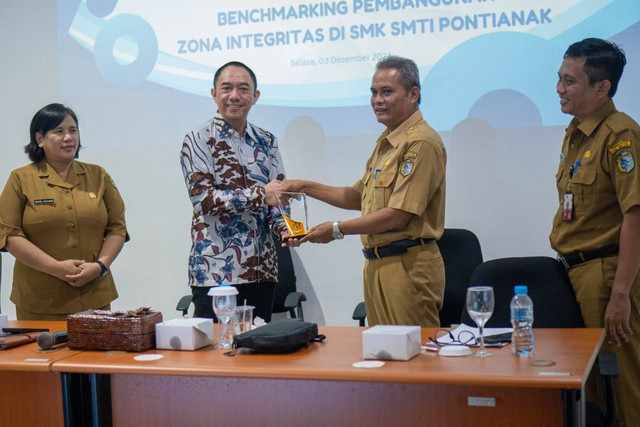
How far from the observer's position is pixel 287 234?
3.07 meters

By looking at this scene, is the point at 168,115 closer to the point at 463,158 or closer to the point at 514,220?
the point at 463,158

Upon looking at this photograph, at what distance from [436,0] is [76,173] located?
2.15 meters

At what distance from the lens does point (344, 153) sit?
13.7 feet

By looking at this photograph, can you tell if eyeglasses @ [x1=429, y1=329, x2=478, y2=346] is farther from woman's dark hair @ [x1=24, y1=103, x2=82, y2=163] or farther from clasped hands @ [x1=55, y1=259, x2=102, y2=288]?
woman's dark hair @ [x1=24, y1=103, x2=82, y2=163]

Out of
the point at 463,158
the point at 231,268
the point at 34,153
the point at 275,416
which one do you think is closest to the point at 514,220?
the point at 463,158

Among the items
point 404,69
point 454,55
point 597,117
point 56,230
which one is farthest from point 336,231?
point 454,55

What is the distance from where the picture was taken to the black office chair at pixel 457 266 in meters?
3.75

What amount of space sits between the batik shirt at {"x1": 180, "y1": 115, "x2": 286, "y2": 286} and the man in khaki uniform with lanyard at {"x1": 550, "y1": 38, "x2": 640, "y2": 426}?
1264 mm

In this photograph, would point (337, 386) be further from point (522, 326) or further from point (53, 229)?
point (53, 229)

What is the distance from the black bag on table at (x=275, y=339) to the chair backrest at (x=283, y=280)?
1.84 meters

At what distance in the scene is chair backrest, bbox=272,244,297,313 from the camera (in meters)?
4.15

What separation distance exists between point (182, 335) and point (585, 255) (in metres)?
1.59

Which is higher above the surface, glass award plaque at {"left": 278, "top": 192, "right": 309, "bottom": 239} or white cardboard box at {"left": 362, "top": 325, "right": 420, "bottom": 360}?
glass award plaque at {"left": 278, "top": 192, "right": 309, "bottom": 239}

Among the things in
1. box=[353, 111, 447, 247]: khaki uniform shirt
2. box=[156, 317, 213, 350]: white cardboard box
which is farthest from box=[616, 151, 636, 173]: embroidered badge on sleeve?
box=[156, 317, 213, 350]: white cardboard box
